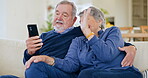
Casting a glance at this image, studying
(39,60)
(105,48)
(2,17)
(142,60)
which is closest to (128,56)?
(105,48)

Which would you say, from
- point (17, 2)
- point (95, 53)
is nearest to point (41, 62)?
point (95, 53)

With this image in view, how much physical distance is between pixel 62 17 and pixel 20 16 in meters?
3.32

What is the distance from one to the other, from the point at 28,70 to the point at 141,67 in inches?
35.8

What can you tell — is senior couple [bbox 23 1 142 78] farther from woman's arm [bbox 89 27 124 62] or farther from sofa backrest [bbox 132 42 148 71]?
sofa backrest [bbox 132 42 148 71]

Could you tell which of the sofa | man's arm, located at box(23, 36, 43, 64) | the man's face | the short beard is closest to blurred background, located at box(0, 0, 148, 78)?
the sofa

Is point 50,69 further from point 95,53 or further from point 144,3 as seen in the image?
point 144,3

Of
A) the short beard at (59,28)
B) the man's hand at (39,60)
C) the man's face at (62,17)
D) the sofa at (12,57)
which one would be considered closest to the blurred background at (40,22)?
the sofa at (12,57)

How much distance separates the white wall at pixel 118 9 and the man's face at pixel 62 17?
594 centimetres

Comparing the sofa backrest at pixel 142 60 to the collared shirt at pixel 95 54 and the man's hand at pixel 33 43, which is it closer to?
the collared shirt at pixel 95 54

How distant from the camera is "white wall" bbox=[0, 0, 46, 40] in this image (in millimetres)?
4875

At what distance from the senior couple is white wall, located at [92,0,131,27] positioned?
597 centimetres

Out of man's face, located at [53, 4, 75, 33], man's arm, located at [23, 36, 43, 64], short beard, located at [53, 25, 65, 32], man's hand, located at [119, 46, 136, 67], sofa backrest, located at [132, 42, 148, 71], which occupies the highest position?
man's face, located at [53, 4, 75, 33]

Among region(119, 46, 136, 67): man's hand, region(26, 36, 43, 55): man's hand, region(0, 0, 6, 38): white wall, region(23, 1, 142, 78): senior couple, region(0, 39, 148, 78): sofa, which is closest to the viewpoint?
region(23, 1, 142, 78): senior couple

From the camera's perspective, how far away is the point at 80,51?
5.87 feet
